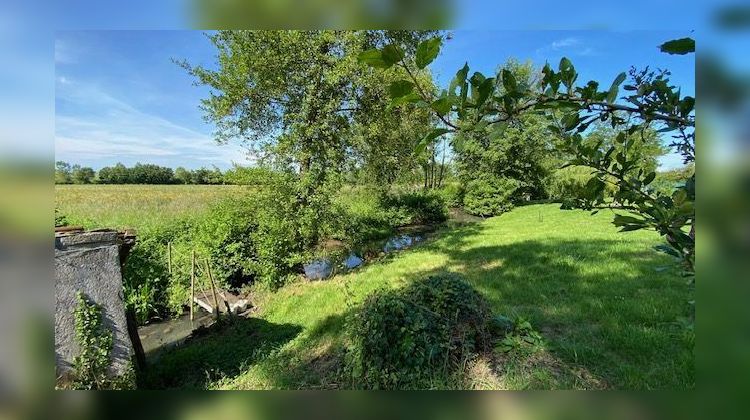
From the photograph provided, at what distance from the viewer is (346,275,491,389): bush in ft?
8.68

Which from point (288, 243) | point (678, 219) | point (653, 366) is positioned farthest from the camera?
point (288, 243)

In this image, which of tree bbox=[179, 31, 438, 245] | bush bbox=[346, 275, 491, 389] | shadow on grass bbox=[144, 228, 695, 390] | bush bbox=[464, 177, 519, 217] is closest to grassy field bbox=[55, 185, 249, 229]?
tree bbox=[179, 31, 438, 245]

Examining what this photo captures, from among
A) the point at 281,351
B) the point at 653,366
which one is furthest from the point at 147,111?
the point at 653,366

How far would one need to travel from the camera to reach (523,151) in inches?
836

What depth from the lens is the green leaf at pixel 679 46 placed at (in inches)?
29.5

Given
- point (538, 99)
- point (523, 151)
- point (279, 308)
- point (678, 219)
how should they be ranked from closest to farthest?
point (678, 219), point (538, 99), point (279, 308), point (523, 151)

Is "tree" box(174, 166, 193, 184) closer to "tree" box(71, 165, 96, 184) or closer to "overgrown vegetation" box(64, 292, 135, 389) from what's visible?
"tree" box(71, 165, 96, 184)

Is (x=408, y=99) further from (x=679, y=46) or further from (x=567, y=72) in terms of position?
(x=679, y=46)

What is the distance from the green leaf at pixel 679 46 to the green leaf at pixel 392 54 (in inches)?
Answer: 23.2

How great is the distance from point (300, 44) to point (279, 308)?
17.3ft

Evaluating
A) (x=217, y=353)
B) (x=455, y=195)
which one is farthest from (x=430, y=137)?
(x=455, y=195)
